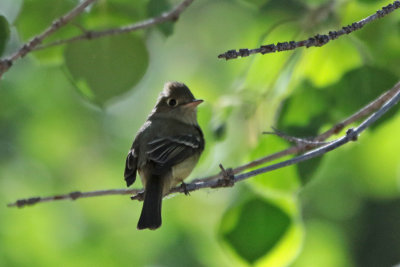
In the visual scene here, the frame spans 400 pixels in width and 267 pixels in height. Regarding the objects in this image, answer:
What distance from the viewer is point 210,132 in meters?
3.15

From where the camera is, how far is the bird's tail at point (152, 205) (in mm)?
3086

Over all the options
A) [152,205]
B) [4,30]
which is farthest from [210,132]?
[4,30]

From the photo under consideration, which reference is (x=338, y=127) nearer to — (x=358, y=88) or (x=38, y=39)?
(x=358, y=88)

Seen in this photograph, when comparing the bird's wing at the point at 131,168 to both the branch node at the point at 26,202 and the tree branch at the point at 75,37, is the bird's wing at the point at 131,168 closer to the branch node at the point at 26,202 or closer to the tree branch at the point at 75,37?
the branch node at the point at 26,202

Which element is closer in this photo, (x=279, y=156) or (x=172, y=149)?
(x=279, y=156)

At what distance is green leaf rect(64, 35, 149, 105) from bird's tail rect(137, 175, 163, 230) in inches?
23.4

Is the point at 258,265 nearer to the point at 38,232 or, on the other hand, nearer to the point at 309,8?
the point at 309,8

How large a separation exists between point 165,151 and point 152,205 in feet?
1.48

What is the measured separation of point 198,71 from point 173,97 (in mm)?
1574

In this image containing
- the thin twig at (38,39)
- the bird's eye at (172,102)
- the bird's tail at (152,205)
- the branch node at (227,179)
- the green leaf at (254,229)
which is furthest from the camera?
the bird's eye at (172,102)

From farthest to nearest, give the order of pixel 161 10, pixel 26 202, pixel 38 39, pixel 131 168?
pixel 131 168
pixel 26 202
pixel 161 10
pixel 38 39

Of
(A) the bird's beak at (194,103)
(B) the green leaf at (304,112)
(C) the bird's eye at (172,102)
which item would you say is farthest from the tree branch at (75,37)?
(C) the bird's eye at (172,102)

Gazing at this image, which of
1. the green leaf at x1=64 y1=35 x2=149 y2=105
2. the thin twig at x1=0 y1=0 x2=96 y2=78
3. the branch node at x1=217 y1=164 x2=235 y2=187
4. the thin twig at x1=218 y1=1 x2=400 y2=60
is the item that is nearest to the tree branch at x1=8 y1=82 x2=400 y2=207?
the branch node at x1=217 y1=164 x2=235 y2=187

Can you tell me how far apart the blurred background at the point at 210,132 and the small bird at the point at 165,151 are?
0.14 meters
